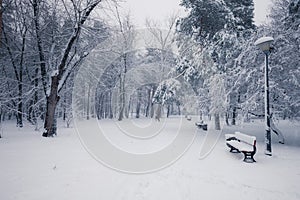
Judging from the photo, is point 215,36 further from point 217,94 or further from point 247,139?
point 247,139

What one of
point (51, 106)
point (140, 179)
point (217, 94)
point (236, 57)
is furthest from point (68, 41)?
point (236, 57)

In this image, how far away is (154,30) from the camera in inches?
1231

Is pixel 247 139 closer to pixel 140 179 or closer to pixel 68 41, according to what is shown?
pixel 140 179

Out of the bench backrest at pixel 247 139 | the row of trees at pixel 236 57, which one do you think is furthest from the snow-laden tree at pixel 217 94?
the bench backrest at pixel 247 139

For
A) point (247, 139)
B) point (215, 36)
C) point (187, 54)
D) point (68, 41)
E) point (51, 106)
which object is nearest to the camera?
point (247, 139)

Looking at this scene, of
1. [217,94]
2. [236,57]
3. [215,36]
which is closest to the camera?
[217,94]

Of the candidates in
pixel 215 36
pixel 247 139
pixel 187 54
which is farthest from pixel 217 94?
pixel 247 139

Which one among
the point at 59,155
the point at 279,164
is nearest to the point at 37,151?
the point at 59,155

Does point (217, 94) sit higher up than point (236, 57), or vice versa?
point (236, 57)

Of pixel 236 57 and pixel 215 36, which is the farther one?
pixel 215 36

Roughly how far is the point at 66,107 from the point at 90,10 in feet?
30.1

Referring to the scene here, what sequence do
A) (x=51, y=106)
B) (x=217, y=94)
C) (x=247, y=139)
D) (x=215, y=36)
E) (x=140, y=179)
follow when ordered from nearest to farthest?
1. (x=140, y=179)
2. (x=247, y=139)
3. (x=51, y=106)
4. (x=217, y=94)
5. (x=215, y=36)

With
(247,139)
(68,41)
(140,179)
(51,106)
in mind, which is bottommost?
(140,179)

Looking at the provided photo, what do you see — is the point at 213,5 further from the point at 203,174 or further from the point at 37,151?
the point at 37,151
